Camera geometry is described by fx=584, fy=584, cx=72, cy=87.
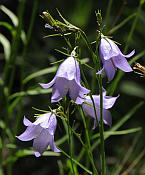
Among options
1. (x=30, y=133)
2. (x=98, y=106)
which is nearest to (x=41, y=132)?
(x=30, y=133)

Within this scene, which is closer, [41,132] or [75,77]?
[75,77]

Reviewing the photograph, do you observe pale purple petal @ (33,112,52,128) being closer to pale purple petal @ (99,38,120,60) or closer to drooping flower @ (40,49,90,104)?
drooping flower @ (40,49,90,104)

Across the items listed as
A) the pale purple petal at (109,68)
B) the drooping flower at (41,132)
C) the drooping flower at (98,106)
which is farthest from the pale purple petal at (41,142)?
the pale purple petal at (109,68)

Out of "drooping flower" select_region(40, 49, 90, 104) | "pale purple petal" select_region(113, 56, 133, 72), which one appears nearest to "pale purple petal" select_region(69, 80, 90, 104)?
"drooping flower" select_region(40, 49, 90, 104)

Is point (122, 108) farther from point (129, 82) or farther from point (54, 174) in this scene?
point (54, 174)

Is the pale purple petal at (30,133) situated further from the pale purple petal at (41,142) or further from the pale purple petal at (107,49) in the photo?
the pale purple petal at (107,49)

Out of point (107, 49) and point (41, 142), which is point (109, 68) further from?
point (41, 142)
